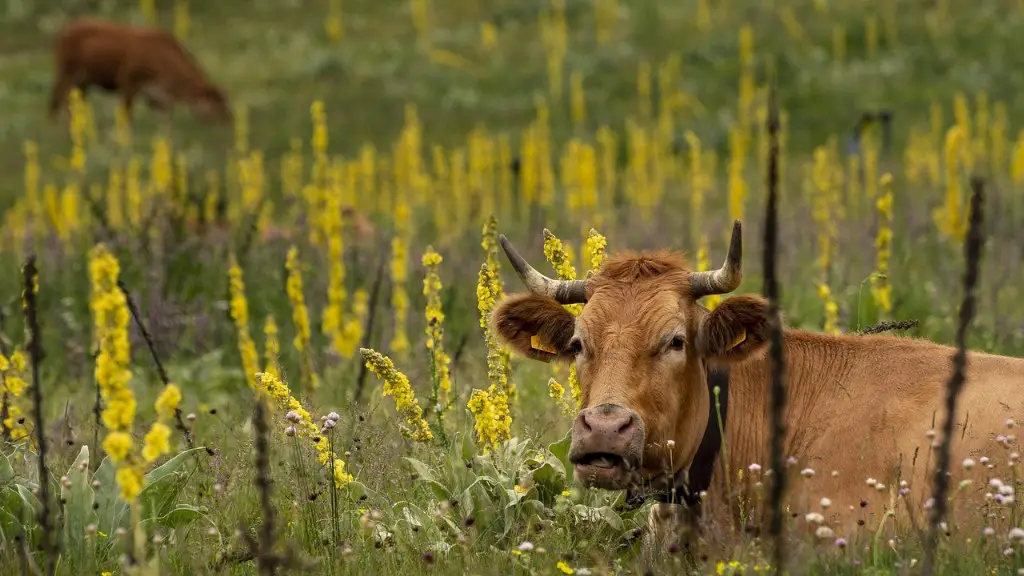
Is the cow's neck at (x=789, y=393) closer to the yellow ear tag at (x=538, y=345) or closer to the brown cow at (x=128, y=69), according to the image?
the yellow ear tag at (x=538, y=345)

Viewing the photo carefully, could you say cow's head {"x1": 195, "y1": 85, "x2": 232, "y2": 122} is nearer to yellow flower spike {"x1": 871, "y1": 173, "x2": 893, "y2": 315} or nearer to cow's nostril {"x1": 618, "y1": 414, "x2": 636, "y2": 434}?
yellow flower spike {"x1": 871, "y1": 173, "x2": 893, "y2": 315}

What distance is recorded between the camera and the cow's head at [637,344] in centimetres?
496

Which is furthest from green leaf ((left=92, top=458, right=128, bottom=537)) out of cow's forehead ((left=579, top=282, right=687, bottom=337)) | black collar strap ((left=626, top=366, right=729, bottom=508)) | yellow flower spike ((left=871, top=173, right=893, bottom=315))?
yellow flower spike ((left=871, top=173, right=893, bottom=315))

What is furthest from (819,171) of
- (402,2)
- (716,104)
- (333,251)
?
(402,2)

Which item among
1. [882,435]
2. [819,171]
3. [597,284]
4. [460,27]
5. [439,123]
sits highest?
[460,27]

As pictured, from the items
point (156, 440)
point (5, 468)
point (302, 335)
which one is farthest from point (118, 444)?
point (302, 335)

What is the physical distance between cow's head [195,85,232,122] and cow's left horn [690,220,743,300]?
2727 cm

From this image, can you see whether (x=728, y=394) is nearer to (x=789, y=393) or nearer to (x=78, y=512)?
(x=789, y=393)

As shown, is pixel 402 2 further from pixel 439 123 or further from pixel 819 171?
pixel 819 171

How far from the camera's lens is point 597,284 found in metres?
5.83

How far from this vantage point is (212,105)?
3180 centimetres

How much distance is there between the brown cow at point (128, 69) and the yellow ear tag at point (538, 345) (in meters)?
25.4

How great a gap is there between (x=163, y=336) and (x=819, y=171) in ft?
18.0

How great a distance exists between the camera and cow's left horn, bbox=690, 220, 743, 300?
529cm
